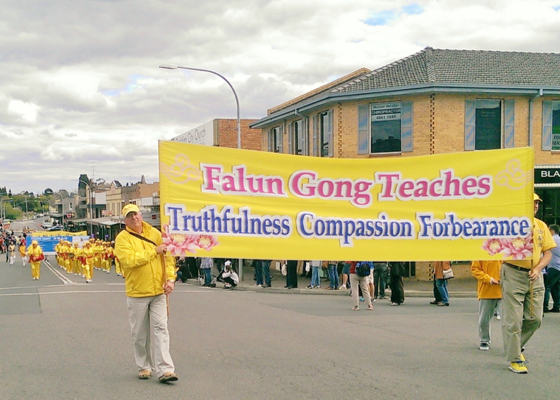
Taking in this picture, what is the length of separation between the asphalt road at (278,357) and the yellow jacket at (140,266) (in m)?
1.06

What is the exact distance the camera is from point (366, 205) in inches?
265

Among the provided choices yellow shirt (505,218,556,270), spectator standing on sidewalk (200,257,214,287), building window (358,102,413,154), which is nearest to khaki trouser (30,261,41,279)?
spectator standing on sidewalk (200,257,214,287)

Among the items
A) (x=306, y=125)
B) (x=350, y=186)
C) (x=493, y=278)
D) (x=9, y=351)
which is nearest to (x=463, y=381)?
(x=493, y=278)

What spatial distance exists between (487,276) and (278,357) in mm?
3127

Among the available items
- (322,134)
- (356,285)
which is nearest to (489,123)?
(322,134)

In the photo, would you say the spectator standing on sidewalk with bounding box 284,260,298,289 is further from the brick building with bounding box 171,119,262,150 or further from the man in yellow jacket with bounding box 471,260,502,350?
the brick building with bounding box 171,119,262,150

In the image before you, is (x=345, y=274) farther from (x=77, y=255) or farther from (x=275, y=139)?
(x=77, y=255)

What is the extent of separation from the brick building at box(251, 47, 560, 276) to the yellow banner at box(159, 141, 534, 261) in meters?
15.5

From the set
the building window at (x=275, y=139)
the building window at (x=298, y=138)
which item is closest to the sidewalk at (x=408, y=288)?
the building window at (x=298, y=138)

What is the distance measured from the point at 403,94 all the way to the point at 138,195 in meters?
45.8

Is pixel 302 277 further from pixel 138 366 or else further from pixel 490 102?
pixel 138 366

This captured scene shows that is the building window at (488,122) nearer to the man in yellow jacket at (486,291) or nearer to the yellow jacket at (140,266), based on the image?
the man in yellow jacket at (486,291)

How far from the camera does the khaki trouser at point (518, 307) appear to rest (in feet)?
21.3

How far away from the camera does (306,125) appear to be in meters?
26.7
